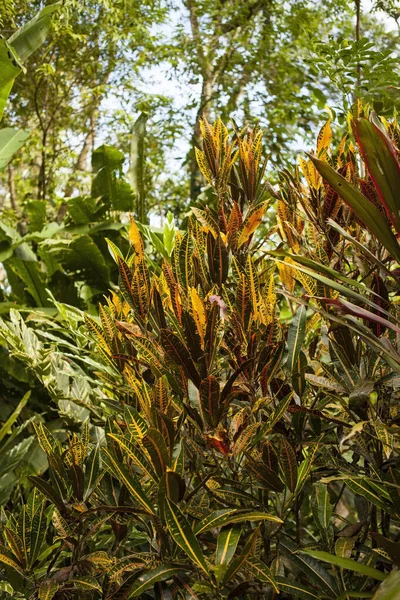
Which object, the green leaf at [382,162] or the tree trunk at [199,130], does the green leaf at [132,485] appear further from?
the tree trunk at [199,130]

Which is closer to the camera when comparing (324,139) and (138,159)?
(324,139)

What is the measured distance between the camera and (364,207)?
67cm

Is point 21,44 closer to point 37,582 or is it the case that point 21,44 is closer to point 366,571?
point 37,582

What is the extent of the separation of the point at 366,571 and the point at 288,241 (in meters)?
0.56

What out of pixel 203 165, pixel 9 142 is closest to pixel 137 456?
pixel 203 165

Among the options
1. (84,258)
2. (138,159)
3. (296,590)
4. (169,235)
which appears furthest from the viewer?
(138,159)

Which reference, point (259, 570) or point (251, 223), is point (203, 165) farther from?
point (259, 570)

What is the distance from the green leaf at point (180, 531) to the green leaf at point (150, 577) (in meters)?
0.05

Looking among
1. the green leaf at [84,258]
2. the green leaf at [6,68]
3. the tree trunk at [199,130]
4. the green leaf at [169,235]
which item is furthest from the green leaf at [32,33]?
the tree trunk at [199,130]

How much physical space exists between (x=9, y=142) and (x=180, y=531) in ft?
6.49

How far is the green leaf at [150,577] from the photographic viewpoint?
24.8 inches

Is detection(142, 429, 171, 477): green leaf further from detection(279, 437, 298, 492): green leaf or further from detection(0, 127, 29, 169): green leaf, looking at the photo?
detection(0, 127, 29, 169): green leaf

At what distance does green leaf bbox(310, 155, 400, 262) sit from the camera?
2.19 ft

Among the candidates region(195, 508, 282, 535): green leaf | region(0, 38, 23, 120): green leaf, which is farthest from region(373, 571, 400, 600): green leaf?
region(0, 38, 23, 120): green leaf
